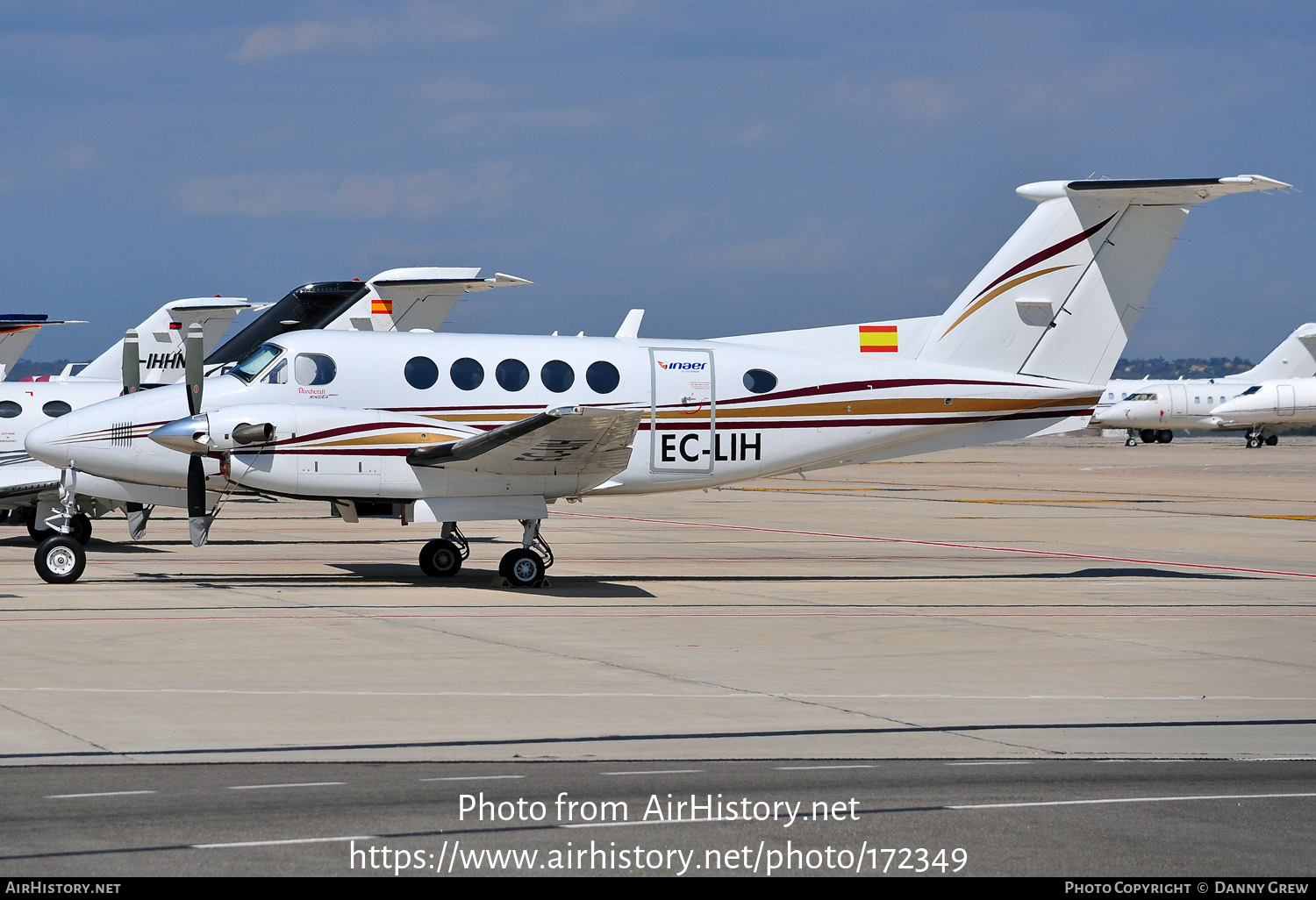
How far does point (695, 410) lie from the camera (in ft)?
61.2

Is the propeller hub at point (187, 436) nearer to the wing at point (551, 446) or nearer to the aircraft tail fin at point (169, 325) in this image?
the wing at point (551, 446)

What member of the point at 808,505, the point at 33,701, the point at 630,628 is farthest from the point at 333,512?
the point at 808,505


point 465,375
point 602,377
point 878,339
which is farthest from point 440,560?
point 878,339

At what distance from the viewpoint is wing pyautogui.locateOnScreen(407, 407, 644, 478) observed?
16.4 metres

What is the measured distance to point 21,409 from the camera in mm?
23828

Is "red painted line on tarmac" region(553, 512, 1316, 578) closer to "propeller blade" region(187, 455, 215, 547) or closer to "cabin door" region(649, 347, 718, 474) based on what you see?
"cabin door" region(649, 347, 718, 474)

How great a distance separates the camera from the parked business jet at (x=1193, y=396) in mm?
81188

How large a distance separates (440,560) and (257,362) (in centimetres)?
348

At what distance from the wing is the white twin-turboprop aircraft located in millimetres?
32

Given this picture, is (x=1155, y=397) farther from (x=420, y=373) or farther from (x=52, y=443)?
(x=52, y=443)

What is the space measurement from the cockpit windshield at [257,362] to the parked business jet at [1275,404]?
69027 millimetres

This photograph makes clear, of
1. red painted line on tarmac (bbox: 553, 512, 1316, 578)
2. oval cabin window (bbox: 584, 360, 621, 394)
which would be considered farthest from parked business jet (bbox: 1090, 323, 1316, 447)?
oval cabin window (bbox: 584, 360, 621, 394)

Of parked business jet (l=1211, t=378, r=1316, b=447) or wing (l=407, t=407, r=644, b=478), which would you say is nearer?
wing (l=407, t=407, r=644, b=478)

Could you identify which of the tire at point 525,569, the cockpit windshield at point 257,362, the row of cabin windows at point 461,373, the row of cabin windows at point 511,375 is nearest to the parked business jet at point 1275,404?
the row of cabin windows at point 461,373
